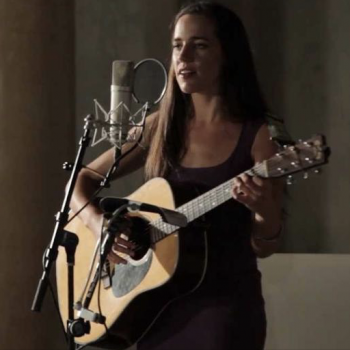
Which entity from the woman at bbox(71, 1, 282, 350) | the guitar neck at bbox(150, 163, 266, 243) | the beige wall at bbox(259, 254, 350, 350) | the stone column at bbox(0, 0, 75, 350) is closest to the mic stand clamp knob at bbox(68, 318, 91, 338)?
the woman at bbox(71, 1, 282, 350)

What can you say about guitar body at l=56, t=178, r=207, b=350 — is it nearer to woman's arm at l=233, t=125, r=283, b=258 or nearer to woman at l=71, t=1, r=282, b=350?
woman at l=71, t=1, r=282, b=350

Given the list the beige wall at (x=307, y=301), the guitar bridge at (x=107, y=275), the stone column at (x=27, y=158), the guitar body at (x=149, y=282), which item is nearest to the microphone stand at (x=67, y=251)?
the guitar body at (x=149, y=282)

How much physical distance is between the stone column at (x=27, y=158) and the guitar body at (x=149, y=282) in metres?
1.15

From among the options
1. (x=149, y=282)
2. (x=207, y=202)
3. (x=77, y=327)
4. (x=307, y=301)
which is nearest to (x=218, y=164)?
(x=207, y=202)

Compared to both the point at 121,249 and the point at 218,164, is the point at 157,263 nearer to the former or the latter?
the point at 121,249

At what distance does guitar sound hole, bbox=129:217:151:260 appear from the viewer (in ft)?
7.02

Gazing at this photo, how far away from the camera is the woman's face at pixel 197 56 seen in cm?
207

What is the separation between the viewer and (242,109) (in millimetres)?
2076

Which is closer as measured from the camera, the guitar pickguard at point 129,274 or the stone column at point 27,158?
the guitar pickguard at point 129,274

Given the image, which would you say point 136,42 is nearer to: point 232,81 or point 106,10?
point 106,10

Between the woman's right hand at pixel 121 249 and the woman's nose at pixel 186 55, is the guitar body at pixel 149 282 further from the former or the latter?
the woman's nose at pixel 186 55

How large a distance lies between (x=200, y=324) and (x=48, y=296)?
1.69m

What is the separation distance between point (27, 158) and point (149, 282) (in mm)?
1507

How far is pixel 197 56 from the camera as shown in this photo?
2074mm
